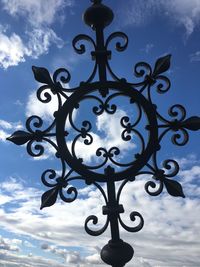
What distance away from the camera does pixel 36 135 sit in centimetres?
354

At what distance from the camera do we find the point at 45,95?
3.69m

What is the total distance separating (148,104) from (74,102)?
75 centimetres

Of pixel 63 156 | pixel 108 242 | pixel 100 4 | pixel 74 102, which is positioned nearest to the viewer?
pixel 108 242

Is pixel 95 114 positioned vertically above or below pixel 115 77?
below

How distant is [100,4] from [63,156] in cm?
178

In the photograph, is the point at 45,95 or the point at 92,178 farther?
the point at 45,95

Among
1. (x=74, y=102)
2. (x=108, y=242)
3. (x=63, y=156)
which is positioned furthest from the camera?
(x=74, y=102)

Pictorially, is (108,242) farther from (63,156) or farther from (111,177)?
(63,156)

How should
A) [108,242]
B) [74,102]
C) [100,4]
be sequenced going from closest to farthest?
[108,242]
[74,102]
[100,4]

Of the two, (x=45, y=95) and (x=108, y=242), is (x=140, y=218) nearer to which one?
(x=108, y=242)

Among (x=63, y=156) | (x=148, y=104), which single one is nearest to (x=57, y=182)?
(x=63, y=156)

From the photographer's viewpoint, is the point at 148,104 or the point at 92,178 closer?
the point at 92,178

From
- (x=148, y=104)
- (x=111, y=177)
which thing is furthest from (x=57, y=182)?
(x=148, y=104)

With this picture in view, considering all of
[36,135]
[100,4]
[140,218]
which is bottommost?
[140,218]
